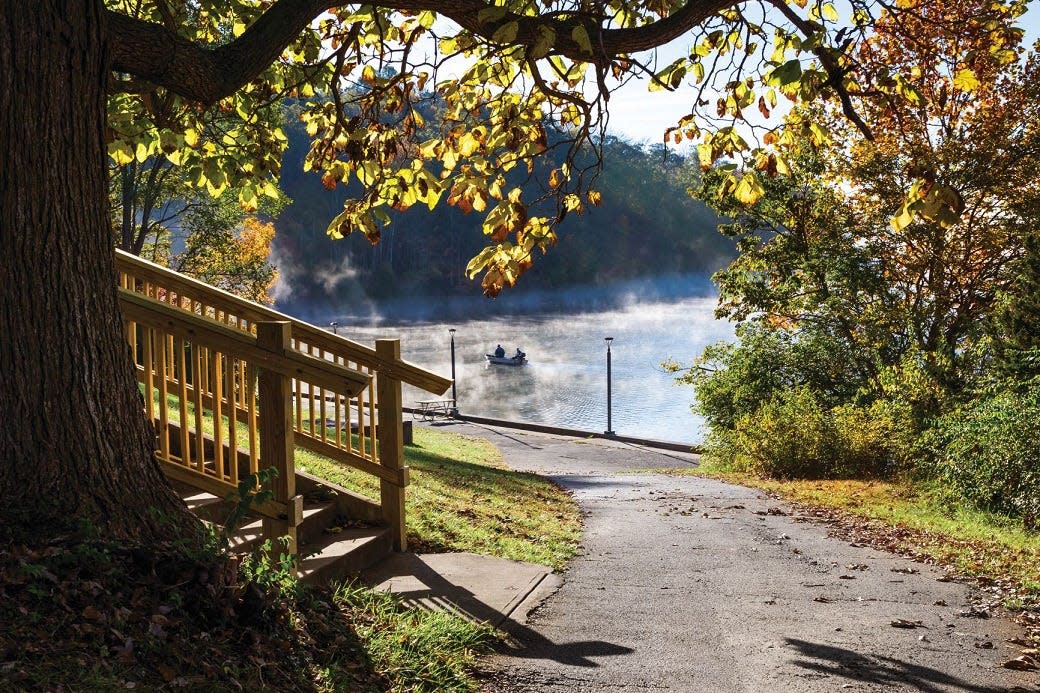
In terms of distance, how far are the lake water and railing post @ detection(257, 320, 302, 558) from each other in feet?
73.1

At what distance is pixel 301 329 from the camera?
7.11 meters

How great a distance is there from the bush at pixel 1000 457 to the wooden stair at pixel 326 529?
315 inches

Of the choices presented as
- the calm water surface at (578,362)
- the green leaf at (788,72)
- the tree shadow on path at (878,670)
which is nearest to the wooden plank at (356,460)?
the tree shadow on path at (878,670)

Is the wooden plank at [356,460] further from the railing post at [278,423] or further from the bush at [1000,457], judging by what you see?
the bush at [1000,457]

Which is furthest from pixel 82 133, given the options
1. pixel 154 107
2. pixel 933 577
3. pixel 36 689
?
pixel 933 577

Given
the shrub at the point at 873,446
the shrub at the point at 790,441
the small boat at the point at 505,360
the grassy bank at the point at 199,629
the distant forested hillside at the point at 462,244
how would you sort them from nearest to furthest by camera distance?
1. the grassy bank at the point at 199,629
2. the shrub at the point at 873,446
3. the shrub at the point at 790,441
4. the small boat at the point at 505,360
5. the distant forested hillside at the point at 462,244

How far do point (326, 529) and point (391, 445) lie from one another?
0.77 metres

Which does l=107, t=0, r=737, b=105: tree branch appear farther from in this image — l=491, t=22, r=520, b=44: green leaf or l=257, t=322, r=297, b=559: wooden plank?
l=257, t=322, r=297, b=559: wooden plank

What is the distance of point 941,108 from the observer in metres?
18.9

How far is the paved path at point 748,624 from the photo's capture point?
192 inches

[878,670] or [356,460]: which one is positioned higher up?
[356,460]

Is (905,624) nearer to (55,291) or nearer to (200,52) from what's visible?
(55,291)

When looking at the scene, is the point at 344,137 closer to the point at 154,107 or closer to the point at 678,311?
the point at 154,107

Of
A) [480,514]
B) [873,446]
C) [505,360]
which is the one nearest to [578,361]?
[505,360]
